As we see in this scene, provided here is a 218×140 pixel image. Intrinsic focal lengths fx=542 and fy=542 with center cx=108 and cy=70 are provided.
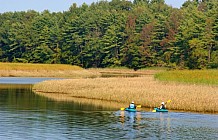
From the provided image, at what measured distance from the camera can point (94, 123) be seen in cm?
2900

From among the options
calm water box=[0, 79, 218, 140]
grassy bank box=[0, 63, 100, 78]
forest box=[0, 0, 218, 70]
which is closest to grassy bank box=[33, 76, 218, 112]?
calm water box=[0, 79, 218, 140]

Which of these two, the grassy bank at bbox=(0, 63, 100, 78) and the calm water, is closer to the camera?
the calm water

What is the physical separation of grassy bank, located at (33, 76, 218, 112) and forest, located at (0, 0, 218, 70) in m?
35.6

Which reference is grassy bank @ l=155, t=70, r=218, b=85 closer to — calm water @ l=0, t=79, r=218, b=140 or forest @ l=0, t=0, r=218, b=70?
calm water @ l=0, t=79, r=218, b=140

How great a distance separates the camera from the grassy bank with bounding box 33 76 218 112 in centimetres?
3406

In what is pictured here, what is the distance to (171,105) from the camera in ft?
114

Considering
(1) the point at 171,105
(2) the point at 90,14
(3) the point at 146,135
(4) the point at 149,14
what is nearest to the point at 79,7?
(2) the point at 90,14

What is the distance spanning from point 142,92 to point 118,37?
7069 centimetres

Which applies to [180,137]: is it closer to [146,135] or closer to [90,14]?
[146,135]

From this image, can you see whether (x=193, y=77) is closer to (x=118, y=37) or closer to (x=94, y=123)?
(x=94, y=123)

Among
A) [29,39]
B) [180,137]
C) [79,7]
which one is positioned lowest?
[180,137]

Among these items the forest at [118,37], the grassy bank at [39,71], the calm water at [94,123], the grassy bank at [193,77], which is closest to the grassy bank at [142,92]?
the grassy bank at [193,77]

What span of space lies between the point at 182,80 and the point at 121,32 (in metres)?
64.8

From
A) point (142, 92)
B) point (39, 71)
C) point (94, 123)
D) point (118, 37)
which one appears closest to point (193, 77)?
point (142, 92)
